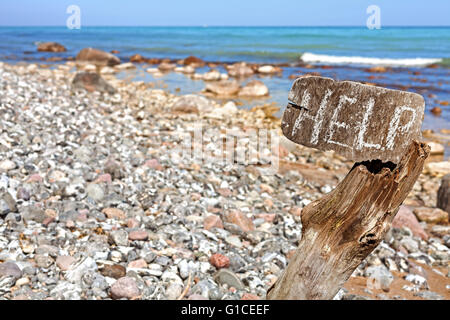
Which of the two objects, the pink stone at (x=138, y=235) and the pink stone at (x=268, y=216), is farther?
the pink stone at (x=268, y=216)

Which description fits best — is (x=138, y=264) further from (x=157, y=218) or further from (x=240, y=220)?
(x=240, y=220)

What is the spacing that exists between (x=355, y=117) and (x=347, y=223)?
19.7 inches

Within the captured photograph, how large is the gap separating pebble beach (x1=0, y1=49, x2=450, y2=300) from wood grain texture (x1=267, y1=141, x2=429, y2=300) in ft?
5.29

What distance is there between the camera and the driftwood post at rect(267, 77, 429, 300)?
1752mm

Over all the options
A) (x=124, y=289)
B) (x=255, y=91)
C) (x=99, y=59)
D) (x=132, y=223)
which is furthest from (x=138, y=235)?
(x=99, y=59)

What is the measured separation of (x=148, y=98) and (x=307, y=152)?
260 inches

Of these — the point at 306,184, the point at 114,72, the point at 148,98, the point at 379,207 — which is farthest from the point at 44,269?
the point at 114,72

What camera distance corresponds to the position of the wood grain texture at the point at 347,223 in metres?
1.88

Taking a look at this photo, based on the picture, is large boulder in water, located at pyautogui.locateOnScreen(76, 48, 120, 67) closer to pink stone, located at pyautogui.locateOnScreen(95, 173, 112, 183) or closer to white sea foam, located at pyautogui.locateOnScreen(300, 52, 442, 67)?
white sea foam, located at pyautogui.locateOnScreen(300, 52, 442, 67)

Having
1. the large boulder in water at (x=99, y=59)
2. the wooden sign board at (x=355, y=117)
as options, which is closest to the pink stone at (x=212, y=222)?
the wooden sign board at (x=355, y=117)

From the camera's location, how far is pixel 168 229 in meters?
4.55

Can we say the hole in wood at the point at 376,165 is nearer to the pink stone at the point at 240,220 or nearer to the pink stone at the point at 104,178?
the pink stone at the point at 240,220

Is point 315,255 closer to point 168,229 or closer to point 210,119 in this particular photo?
point 168,229

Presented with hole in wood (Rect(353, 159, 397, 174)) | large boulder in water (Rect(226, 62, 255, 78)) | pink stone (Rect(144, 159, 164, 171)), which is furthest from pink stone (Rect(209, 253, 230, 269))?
large boulder in water (Rect(226, 62, 255, 78))
